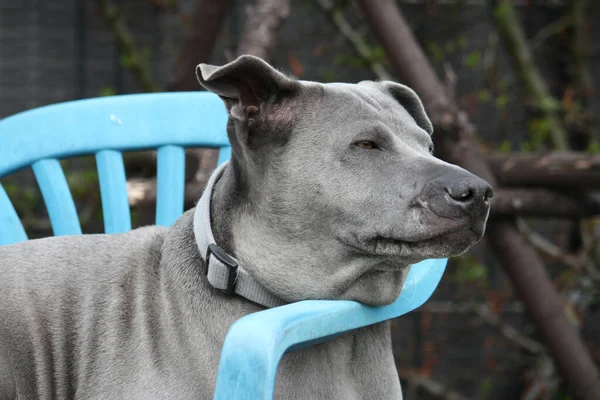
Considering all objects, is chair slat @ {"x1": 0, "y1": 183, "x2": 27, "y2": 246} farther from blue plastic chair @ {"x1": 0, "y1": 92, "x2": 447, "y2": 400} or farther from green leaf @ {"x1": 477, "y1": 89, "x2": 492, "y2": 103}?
green leaf @ {"x1": 477, "y1": 89, "x2": 492, "y2": 103}

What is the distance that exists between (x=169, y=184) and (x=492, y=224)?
1327 millimetres

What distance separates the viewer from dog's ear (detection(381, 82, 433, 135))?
2248mm

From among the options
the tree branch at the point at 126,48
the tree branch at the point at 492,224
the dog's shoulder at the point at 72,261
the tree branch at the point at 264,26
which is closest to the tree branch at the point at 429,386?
the tree branch at the point at 492,224

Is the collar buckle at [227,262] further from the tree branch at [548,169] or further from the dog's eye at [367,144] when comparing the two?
the tree branch at [548,169]

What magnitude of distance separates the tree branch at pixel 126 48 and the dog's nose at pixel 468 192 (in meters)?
2.83

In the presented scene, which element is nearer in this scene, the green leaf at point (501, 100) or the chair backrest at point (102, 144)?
the chair backrest at point (102, 144)

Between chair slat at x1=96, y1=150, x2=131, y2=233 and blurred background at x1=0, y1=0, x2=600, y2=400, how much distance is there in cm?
154

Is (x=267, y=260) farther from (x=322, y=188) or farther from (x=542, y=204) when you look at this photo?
(x=542, y=204)

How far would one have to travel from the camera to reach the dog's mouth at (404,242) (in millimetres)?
1806

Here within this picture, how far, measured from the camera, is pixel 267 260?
195 centimetres

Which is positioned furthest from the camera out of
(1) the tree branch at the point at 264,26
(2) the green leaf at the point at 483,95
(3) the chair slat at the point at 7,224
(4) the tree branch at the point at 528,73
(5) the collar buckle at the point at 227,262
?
(2) the green leaf at the point at 483,95

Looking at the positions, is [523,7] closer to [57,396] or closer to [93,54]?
[93,54]


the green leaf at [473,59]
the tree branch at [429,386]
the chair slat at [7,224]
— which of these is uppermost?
the chair slat at [7,224]

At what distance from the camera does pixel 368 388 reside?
2027 mm
